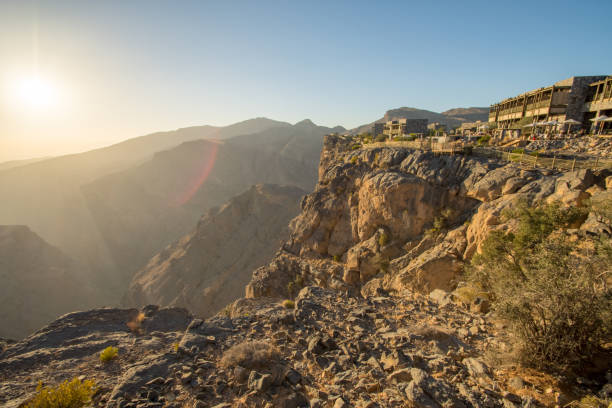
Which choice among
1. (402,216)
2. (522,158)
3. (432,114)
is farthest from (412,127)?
(432,114)

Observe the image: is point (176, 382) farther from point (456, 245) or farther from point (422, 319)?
point (456, 245)

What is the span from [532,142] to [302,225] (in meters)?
21.7

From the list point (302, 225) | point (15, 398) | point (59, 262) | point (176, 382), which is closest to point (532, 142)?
point (302, 225)

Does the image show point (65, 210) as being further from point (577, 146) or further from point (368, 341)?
point (577, 146)

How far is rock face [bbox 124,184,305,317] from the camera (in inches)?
1667

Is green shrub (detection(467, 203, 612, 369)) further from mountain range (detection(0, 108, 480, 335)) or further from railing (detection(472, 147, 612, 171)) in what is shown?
mountain range (detection(0, 108, 480, 335))

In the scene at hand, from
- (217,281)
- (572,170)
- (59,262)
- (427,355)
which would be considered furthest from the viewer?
(59,262)

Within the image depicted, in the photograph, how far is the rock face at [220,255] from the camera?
42344 millimetres

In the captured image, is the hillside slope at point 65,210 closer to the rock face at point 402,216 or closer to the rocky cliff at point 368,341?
the rock face at point 402,216

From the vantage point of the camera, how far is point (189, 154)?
105 metres

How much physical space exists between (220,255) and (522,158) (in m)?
48.1

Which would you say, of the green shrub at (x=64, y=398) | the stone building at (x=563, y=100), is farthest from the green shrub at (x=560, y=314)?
the stone building at (x=563, y=100)

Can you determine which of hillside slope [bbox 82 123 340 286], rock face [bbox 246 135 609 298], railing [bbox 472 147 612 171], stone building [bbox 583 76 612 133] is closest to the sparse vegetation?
rock face [bbox 246 135 609 298]

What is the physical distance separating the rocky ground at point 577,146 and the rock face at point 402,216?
16.4ft
